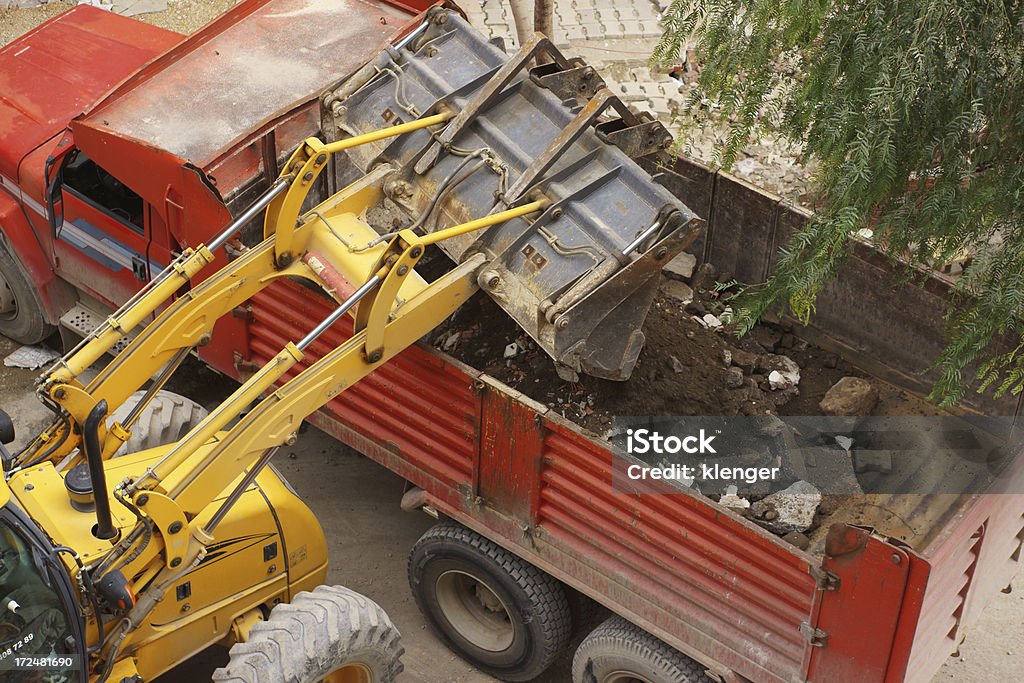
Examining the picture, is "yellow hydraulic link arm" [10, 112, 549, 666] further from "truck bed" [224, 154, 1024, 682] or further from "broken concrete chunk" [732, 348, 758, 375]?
"broken concrete chunk" [732, 348, 758, 375]

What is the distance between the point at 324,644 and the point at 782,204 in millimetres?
3370

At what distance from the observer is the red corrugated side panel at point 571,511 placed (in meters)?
4.97

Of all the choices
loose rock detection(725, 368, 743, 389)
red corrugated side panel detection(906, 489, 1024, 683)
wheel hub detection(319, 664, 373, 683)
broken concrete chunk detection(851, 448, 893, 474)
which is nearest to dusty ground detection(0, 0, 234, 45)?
loose rock detection(725, 368, 743, 389)

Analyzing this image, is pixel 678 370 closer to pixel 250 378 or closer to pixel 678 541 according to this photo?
pixel 678 541

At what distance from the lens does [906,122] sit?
16.1 ft

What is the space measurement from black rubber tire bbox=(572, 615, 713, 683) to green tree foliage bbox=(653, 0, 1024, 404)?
1.46m

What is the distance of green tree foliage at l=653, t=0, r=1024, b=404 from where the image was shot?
4809 millimetres

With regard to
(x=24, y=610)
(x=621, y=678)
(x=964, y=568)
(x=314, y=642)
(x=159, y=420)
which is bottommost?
(x=24, y=610)

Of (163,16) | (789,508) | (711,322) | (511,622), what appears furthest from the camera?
(163,16)

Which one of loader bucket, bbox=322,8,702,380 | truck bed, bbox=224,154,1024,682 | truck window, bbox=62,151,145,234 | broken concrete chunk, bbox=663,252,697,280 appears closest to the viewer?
truck bed, bbox=224,154,1024,682

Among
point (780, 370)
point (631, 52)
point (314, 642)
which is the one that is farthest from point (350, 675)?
point (631, 52)

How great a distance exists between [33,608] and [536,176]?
275cm

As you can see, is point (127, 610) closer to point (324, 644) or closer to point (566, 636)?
point (324, 644)

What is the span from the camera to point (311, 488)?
287 inches
